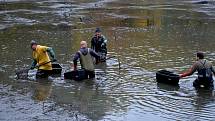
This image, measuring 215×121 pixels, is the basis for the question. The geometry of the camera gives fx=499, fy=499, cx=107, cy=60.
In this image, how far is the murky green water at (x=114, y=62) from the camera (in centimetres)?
1412

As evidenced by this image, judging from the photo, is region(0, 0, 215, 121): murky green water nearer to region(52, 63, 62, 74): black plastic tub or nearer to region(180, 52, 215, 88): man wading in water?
region(180, 52, 215, 88): man wading in water

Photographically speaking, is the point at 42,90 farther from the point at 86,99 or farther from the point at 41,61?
the point at 41,61

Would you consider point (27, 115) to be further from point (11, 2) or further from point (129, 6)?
point (11, 2)

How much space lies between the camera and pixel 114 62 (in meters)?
21.5

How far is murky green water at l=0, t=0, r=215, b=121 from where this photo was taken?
14118mm

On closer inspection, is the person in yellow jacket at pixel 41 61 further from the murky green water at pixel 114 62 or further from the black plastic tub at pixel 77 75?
the black plastic tub at pixel 77 75

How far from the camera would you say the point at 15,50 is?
81.6ft

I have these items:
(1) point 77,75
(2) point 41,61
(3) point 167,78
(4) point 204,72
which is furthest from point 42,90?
(4) point 204,72

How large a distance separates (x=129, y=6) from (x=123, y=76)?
34161mm

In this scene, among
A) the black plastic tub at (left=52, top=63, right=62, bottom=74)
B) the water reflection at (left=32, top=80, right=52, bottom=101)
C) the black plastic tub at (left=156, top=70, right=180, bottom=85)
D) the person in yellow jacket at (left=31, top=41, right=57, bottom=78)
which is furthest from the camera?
the black plastic tub at (left=52, top=63, right=62, bottom=74)

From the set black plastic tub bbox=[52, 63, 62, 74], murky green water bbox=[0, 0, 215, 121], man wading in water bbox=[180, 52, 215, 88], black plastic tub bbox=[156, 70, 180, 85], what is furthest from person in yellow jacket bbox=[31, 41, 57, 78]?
man wading in water bbox=[180, 52, 215, 88]

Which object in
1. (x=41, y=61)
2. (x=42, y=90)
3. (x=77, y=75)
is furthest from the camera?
(x=41, y=61)

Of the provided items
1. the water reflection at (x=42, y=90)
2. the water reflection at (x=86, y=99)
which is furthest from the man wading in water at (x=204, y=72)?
the water reflection at (x=42, y=90)

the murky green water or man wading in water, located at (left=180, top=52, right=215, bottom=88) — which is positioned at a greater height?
man wading in water, located at (left=180, top=52, right=215, bottom=88)
